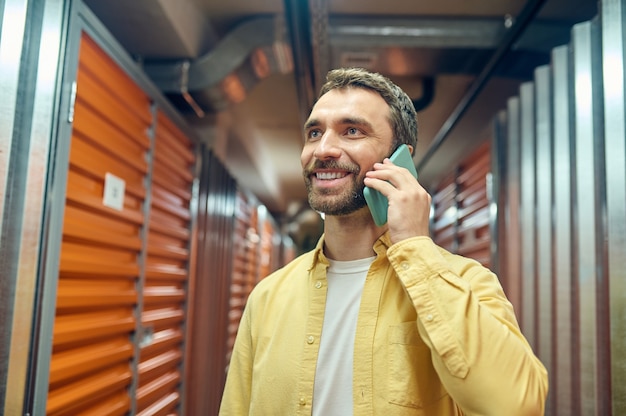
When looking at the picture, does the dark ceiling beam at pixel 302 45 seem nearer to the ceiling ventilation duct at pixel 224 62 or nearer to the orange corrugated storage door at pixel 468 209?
the ceiling ventilation duct at pixel 224 62

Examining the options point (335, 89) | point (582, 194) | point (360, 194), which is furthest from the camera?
point (582, 194)

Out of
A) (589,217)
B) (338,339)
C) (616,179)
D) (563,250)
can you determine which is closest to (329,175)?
(338,339)

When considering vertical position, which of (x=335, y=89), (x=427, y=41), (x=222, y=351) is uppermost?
(x=427, y=41)

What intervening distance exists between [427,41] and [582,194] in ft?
6.96

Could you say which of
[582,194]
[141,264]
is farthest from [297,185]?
[582,194]

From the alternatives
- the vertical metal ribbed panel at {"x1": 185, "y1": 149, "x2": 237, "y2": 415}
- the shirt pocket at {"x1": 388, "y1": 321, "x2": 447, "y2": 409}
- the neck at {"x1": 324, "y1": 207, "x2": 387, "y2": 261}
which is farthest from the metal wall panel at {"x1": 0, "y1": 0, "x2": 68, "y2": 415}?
the vertical metal ribbed panel at {"x1": 185, "y1": 149, "x2": 237, "y2": 415}

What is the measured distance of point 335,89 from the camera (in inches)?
71.0

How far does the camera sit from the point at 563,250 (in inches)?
108

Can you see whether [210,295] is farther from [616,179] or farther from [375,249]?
[616,179]

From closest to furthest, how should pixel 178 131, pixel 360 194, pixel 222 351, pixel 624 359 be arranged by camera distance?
pixel 360 194, pixel 624 359, pixel 178 131, pixel 222 351

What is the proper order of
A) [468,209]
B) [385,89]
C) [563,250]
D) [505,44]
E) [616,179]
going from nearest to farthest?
[385,89] < [616,179] < [563,250] < [505,44] < [468,209]

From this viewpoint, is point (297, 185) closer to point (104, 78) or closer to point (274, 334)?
point (104, 78)

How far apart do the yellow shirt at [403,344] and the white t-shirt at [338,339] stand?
0.09 feet

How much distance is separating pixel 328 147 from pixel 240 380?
867 mm
